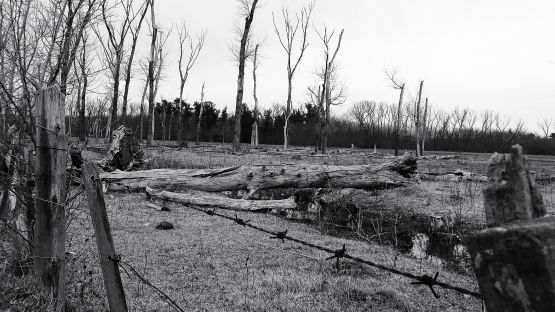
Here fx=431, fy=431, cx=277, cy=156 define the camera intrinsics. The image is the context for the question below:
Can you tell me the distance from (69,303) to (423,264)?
4.66 m

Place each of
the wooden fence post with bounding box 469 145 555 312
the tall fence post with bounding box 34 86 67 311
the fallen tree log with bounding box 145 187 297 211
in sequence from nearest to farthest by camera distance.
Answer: the wooden fence post with bounding box 469 145 555 312 < the tall fence post with bounding box 34 86 67 311 < the fallen tree log with bounding box 145 187 297 211

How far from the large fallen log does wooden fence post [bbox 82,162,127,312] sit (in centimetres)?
727

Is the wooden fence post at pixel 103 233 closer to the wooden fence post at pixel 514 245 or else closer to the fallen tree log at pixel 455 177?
the wooden fence post at pixel 514 245

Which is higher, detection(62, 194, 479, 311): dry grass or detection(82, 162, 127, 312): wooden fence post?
detection(82, 162, 127, 312): wooden fence post

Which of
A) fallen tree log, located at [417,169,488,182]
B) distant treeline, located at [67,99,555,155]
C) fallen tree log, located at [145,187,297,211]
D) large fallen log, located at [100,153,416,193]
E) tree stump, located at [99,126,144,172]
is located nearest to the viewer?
fallen tree log, located at [145,187,297,211]

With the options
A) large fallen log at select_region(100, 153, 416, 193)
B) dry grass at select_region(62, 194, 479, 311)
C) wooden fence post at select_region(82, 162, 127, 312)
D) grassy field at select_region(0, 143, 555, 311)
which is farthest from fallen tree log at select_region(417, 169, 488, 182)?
wooden fence post at select_region(82, 162, 127, 312)

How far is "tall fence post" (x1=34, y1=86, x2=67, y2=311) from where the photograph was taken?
2.89m

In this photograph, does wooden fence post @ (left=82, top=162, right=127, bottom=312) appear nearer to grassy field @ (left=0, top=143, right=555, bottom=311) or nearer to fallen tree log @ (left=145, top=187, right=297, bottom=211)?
grassy field @ (left=0, top=143, right=555, bottom=311)

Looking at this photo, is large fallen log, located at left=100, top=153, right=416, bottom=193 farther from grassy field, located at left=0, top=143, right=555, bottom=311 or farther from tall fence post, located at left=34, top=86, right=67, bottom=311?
tall fence post, located at left=34, top=86, right=67, bottom=311

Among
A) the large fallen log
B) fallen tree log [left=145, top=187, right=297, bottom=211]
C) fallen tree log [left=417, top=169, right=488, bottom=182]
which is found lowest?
fallen tree log [left=145, top=187, right=297, bottom=211]

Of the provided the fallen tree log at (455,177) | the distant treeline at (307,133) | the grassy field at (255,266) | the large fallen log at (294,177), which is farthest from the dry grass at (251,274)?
the distant treeline at (307,133)

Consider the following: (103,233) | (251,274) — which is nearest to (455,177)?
(251,274)

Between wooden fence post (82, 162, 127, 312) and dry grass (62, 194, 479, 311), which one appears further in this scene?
dry grass (62, 194, 479, 311)

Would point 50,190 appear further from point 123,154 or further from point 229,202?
point 123,154
